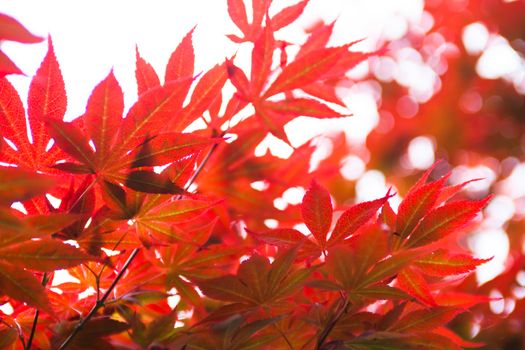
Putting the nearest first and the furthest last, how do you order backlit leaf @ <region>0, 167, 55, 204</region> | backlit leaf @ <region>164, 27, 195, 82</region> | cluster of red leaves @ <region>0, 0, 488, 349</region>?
backlit leaf @ <region>0, 167, 55, 204</region> < cluster of red leaves @ <region>0, 0, 488, 349</region> < backlit leaf @ <region>164, 27, 195, 82</region>

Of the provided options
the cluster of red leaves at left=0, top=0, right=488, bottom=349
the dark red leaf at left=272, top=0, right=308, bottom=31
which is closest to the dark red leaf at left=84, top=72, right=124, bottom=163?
the cluster of red leaves at left=0, top=0, right=488, bottom=349

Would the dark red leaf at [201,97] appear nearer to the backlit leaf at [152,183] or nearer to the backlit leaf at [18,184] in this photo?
the backlit leaf at [152,183]

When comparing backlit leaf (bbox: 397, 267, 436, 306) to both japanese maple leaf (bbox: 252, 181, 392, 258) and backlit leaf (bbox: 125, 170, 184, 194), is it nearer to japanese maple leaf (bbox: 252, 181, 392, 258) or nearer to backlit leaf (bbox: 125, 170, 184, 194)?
japanese maple leaf (bbox: 252, 181, 392, 258)

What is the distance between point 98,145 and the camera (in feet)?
1.62

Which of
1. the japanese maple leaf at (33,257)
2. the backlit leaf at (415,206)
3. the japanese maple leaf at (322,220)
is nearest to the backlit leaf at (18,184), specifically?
the japanese maple leaf at (33,257)

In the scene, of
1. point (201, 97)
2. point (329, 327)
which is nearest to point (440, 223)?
point (329, 327)

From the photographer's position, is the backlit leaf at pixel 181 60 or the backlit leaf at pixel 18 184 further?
the backlit leaf at pixel 181 60

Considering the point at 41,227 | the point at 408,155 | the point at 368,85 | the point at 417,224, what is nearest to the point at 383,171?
the point at 408,155

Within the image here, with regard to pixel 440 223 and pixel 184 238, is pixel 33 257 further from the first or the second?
pixel 440 223

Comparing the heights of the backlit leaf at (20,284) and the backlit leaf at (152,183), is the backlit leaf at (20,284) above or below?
below

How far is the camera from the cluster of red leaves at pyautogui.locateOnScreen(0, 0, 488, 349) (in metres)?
0.47

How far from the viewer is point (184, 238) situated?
0.53 meters

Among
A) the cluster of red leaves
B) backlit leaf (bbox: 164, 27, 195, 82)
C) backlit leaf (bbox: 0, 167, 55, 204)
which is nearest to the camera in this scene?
backlit leaf (bbox: 0, 167, 55, 204)

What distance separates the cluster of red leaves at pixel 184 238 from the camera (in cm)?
47
